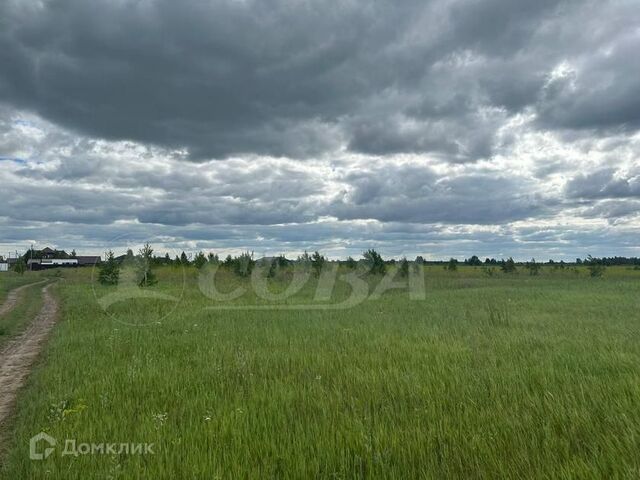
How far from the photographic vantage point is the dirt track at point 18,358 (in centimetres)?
781

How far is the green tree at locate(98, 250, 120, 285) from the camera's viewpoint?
33.1 m

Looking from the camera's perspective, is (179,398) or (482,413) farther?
(179,398)

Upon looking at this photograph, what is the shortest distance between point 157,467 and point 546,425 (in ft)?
14.8

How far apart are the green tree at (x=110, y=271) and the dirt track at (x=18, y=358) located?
14042 mm

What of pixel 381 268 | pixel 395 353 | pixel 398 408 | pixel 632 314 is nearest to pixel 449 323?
pixel 395 353

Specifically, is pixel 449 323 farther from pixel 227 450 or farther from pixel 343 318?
pixel 227 450

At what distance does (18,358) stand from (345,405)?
986 cm

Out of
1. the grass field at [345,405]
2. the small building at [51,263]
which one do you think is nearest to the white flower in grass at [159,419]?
the grass field at [345,405]

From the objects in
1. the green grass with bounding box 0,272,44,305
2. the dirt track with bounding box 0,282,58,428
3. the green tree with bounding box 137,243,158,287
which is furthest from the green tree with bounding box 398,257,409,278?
the dirt track with bounding box 0,282,58,428

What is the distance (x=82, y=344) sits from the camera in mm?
12172

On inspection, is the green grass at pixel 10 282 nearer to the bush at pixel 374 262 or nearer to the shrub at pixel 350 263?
the bush at pixel 374 262

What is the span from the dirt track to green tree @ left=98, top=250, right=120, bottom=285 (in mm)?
14042

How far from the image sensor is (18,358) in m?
11.2

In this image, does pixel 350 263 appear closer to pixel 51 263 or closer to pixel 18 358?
pixel 18 358
